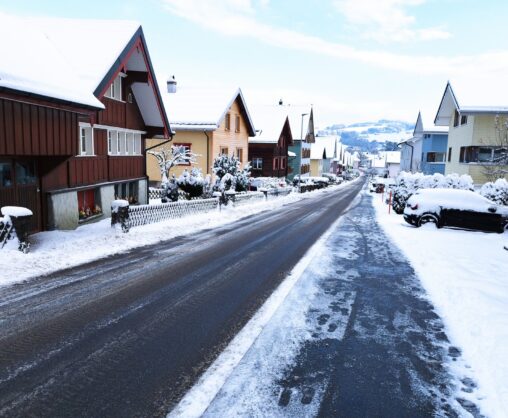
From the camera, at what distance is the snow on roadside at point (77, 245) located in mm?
8156

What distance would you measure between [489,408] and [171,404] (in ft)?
9.95

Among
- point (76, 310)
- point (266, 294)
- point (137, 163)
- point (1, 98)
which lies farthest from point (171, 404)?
point (137, 163)

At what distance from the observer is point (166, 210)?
16.2m

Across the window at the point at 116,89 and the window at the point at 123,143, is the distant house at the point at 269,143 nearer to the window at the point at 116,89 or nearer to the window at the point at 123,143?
the window at the point at 123,143

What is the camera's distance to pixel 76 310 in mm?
6109

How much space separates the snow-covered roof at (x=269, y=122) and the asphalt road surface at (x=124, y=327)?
33.1 metres

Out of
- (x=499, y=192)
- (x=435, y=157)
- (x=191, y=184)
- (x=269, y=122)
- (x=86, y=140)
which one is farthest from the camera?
(x=269, y=122)

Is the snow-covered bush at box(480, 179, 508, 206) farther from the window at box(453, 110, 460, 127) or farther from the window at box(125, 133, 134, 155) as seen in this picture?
the window at box(125, 133, 134, 155)

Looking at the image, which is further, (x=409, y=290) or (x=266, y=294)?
(x=409, y=290)

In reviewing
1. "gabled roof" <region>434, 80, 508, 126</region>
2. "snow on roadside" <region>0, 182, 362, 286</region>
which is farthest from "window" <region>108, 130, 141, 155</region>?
"gabled roof" <region>434, 80, 508, 126</region>

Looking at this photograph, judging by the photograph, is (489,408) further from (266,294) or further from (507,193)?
(507,193)

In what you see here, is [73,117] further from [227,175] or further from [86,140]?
[227,175]

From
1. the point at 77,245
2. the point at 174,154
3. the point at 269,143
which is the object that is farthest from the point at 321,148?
the point at 77,245

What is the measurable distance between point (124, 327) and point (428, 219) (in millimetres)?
13969
